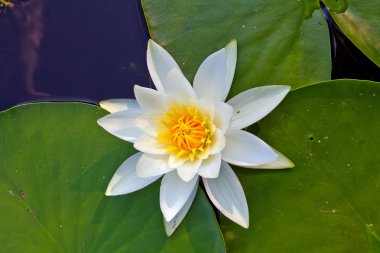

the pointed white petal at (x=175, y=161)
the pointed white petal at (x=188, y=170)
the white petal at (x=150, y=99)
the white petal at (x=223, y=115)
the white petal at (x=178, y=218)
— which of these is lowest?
the white petal at (x=178, y=218)

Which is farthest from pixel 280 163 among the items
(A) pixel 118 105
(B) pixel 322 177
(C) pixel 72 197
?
(C) pixel 72 197

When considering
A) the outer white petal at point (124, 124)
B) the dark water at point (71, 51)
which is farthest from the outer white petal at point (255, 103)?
the dark water at point (71, 51)

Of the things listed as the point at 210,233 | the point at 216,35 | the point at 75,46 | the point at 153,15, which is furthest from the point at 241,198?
the point at 75,46

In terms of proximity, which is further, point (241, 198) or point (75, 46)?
point (75, 46)

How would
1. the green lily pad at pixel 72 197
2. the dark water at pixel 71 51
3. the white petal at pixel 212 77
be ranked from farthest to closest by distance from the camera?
the dark water at pixel 71 51, the green lily pad at pixel 72 197, the white petal at pixel 212 77

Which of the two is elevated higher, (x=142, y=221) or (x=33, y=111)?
(x=33, y=111)

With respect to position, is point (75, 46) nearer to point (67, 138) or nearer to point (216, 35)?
point (67, 138)

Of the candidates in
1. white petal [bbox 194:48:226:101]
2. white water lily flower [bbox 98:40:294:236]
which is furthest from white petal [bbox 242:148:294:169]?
white petal [bbox 194:48:226:101]

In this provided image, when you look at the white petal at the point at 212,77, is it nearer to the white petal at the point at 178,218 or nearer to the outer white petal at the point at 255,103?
the outer white petal at the point at 255,103
